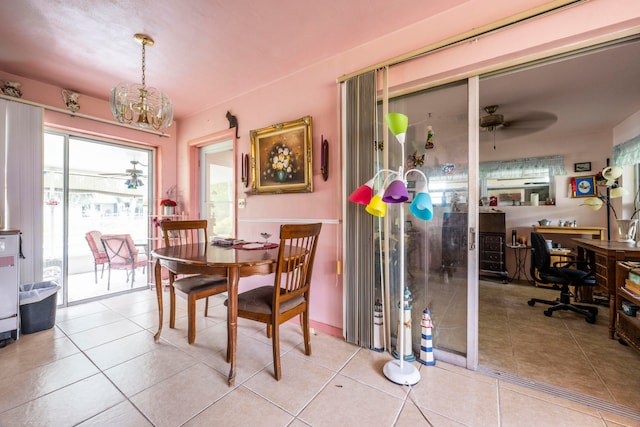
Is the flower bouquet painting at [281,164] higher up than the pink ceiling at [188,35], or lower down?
lower down

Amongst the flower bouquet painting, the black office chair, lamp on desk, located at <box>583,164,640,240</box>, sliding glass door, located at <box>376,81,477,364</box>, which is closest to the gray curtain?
sliding glass door, located at <box>376,81,477,364</box>

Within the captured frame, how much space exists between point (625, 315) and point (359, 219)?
7.88 ft

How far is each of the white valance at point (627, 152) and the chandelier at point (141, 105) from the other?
5.36 meters

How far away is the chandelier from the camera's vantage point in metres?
2.01

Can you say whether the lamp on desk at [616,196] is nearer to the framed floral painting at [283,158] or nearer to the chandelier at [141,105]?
the framed floral painting at [283,158]

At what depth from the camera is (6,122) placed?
2537 millimetres

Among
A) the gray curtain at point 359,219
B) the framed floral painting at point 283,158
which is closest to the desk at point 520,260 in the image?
the gray curtain at point 359,219

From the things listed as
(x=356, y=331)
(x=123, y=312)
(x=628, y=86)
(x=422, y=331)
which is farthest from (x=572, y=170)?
(x=123, y=312)

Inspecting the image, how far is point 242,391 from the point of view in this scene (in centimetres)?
159

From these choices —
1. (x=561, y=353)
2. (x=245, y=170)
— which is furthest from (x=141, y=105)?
(x=561, y=353)

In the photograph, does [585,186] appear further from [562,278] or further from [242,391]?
[242,391]

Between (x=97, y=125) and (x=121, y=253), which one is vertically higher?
(x=97, y=125)

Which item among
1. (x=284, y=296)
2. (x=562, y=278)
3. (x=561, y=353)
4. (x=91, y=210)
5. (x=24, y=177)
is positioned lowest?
(x=561, y=353)

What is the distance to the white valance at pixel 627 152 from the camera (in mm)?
3129
